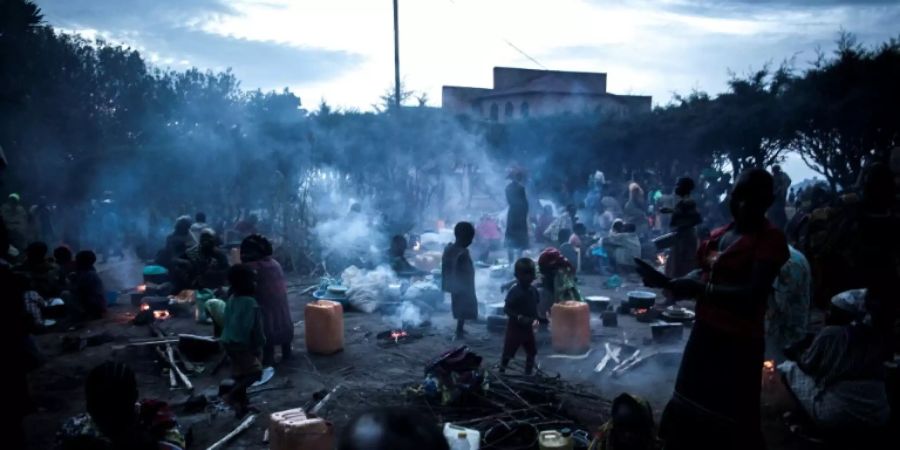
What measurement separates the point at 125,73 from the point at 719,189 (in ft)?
88.3

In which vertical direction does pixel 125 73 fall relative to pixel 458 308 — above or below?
above

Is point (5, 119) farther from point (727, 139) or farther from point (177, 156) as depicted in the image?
point (727, 139)

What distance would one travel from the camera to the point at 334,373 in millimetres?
7137

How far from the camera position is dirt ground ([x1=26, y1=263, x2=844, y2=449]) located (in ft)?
18.9

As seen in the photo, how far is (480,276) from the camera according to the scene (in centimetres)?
1203

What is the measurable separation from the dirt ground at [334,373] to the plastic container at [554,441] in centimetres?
168

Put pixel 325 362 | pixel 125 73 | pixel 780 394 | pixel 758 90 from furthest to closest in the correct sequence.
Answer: pixel 125 73 → pixel 758 90 → pixel 325 362 → pixel 780 394

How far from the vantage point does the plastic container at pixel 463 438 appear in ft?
14.7

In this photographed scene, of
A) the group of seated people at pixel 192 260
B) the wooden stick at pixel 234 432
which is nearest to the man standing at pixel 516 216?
the group of seated people at pixel 192 260

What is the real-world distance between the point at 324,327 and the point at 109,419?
190 inches

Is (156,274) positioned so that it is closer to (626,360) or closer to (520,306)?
(520,306)

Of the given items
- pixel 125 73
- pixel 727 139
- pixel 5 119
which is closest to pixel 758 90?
pixel 727 139

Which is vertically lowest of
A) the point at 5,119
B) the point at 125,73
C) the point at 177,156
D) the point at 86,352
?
the point at 86,352

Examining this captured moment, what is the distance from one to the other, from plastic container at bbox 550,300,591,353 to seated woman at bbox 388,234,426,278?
13.1 feet
